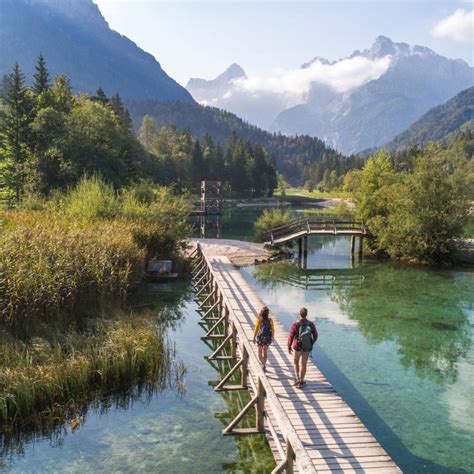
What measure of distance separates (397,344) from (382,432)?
26.2 ft

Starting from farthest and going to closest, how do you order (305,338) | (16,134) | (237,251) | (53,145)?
(16,134) → (53,145) → (237,251) → (305,338)

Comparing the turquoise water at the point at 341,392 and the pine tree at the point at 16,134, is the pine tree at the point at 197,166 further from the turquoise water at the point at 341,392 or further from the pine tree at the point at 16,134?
the turquoise water at the point at 341,392

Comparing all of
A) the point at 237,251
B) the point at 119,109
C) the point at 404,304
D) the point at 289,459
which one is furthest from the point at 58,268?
the point at 119,109

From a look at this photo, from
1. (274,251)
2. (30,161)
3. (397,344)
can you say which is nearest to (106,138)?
(30,161)

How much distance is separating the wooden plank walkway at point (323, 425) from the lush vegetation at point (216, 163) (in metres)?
96.5

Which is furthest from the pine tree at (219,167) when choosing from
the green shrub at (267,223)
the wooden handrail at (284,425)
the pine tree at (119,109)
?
the wooden handrail at (284,425)

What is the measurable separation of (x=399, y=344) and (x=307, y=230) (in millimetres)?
22176

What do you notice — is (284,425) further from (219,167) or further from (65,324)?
(219,167)

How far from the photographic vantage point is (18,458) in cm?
1137

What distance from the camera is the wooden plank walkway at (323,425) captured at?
9.81m

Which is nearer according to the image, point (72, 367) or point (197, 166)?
point (72, 367)

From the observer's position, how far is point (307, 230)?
4188cm

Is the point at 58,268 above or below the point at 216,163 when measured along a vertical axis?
below

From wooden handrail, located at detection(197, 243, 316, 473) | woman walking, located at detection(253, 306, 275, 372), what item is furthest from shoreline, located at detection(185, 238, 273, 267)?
wooden handrail, located at detection(197, 243, 316, 473)
